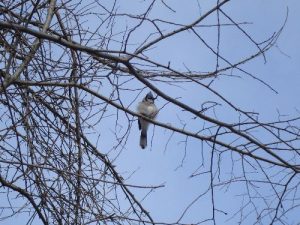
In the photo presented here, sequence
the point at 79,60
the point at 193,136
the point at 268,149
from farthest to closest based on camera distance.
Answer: the point at 79,60 → the point at 193,136 → the point at 268,149

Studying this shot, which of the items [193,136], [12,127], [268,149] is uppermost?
[12,127]

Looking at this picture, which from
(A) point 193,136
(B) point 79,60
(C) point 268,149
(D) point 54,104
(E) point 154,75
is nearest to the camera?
(C) point 268,149

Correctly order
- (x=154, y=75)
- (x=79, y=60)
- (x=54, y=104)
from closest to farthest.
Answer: (x=154, y=75), (x=79, y=60), (x=54, y=104)

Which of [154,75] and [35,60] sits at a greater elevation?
[35,60]

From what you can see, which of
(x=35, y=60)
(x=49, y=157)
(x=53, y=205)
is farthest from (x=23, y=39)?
(x=53, y=205)

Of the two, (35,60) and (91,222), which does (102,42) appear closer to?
(35,60)

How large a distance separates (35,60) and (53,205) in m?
0.86

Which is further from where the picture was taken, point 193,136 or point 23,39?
point 23,39

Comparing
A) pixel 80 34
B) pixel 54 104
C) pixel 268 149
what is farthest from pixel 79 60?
pixel 268 149

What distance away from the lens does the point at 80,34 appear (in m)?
3.44

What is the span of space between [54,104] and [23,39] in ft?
1.83

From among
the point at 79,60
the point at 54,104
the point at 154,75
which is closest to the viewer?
the point at 154,75

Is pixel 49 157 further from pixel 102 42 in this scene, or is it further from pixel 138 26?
pixel 138 26

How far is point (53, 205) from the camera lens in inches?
129
